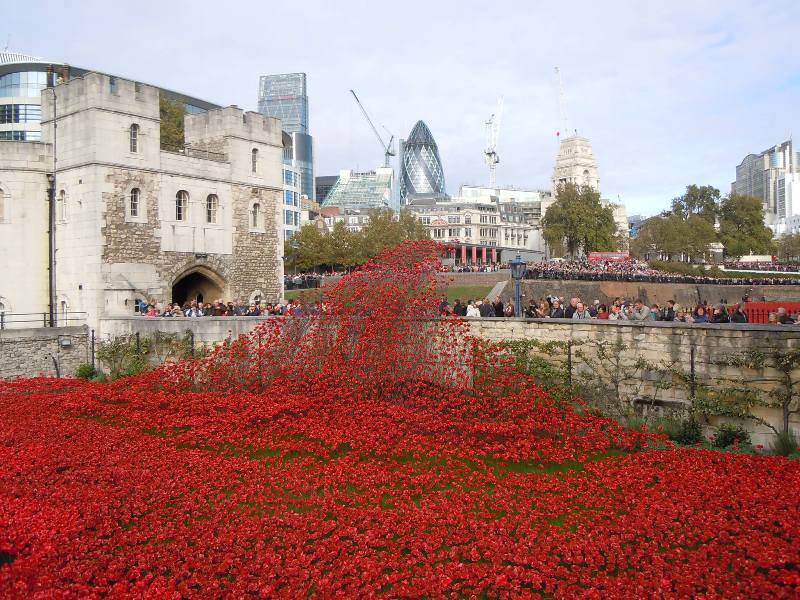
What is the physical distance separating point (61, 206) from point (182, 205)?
4486mm

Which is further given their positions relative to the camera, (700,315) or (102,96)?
(102,96)

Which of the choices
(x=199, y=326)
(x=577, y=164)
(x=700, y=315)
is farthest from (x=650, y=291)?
(x=577, y=164)

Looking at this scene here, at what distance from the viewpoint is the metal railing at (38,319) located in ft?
83.8

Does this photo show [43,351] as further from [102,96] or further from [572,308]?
[572,308]

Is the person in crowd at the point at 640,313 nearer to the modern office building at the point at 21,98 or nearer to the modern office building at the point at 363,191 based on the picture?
the modern office building at the point at 21,98

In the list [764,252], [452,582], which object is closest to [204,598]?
[452,582]

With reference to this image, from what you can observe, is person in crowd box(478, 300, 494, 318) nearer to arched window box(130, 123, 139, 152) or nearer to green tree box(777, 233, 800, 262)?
arched window box(130, 123, 139, 152)

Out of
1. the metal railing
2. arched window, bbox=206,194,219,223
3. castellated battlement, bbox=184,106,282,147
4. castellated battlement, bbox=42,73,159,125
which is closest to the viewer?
castellated battlement, bbox=42,73,159,125

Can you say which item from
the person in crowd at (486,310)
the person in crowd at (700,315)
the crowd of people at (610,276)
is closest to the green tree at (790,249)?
the crowd of people at (610,276)

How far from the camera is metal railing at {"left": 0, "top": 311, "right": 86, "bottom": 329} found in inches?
1006

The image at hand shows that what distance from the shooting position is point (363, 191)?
644ft

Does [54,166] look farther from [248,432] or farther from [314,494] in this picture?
[314,494]

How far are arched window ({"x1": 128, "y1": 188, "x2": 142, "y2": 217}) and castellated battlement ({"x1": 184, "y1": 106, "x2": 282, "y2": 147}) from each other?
532 cm

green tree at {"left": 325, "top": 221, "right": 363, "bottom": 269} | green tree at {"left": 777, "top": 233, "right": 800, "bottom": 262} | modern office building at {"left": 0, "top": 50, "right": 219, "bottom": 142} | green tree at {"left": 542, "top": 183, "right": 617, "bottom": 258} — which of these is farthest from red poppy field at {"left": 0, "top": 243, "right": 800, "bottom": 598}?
green tree at {"left": 777, "top": 233, "right": 800, "bottom": 262}
